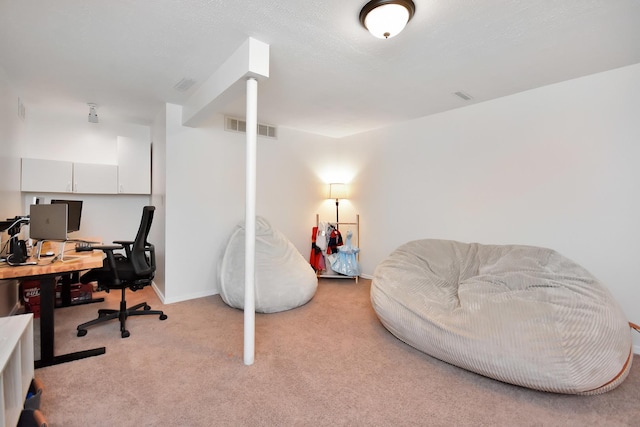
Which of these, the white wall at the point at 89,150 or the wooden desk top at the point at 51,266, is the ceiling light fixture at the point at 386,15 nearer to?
the wooden desk top at the point at 51,266

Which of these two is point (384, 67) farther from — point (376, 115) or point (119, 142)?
point (119, 142)

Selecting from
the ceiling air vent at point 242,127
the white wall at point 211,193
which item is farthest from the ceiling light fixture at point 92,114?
the ceiling air vent at point 242,127

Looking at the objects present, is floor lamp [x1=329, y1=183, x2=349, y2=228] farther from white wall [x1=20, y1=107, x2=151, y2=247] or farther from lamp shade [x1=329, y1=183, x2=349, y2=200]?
white wall [x1=20, y1=107, x2=151, y2=247]

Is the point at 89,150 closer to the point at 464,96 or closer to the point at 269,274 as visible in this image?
the point at 269,274

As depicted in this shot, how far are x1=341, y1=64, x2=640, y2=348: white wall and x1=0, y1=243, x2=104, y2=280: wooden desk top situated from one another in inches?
139

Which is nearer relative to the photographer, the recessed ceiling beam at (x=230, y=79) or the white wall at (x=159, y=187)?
the recessed ceiling beam at (x=230, y=79)

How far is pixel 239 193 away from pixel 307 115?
1411 mm

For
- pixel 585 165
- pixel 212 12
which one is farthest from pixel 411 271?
pixel 212 12

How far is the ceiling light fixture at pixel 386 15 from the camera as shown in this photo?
1712mm

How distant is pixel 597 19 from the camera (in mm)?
1914

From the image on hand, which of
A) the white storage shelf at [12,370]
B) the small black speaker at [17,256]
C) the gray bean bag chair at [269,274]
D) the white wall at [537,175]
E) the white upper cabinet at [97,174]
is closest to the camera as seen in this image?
the white storage shelf at [12,370]

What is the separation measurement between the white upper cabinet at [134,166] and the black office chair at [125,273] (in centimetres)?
142

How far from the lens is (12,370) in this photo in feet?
4.72

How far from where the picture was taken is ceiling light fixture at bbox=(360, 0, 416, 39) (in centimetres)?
171
